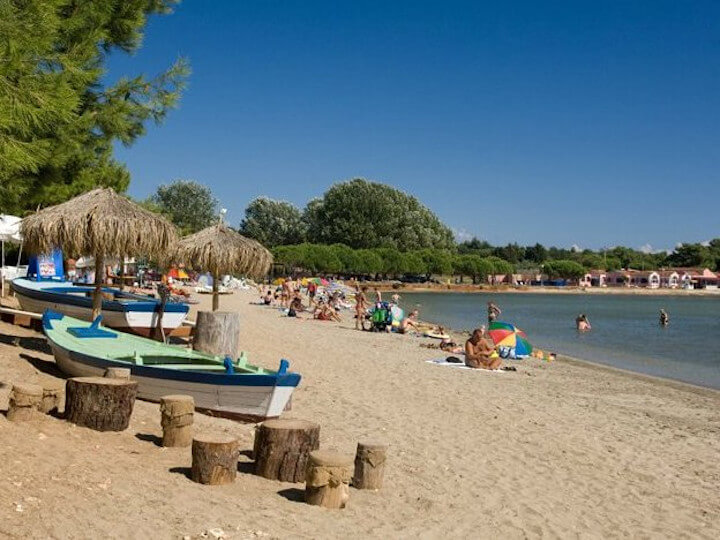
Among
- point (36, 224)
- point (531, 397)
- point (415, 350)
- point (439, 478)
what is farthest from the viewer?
point (415, 350)

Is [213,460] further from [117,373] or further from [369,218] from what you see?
[369,218]

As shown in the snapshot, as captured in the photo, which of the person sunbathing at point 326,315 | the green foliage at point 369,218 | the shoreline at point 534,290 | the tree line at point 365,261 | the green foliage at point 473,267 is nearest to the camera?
the person sunbathing at point 326,315

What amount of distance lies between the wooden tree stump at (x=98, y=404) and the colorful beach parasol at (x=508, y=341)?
13.4 meters

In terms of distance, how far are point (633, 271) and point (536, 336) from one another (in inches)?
5129

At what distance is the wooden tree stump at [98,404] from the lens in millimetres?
6805

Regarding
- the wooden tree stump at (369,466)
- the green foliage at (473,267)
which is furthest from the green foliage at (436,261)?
the wooden tree stump at (369,466)

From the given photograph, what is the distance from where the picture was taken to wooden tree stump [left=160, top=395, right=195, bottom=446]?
261 inches

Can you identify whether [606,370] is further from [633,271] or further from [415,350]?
[633,271]

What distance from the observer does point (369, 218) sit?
90938 mm

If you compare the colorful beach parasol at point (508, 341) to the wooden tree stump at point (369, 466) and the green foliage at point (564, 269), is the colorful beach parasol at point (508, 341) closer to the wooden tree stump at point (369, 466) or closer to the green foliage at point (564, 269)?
the wooden tree stump at point (369, 466)

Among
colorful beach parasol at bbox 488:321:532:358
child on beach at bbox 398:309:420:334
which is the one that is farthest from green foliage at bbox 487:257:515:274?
colorful beach parasol at bbox 488:321:532:358

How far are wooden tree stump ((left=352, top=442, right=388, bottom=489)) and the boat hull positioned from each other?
1864mm

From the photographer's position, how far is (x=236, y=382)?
788 centimetres

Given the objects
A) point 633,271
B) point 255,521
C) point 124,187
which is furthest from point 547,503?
point 633,271
